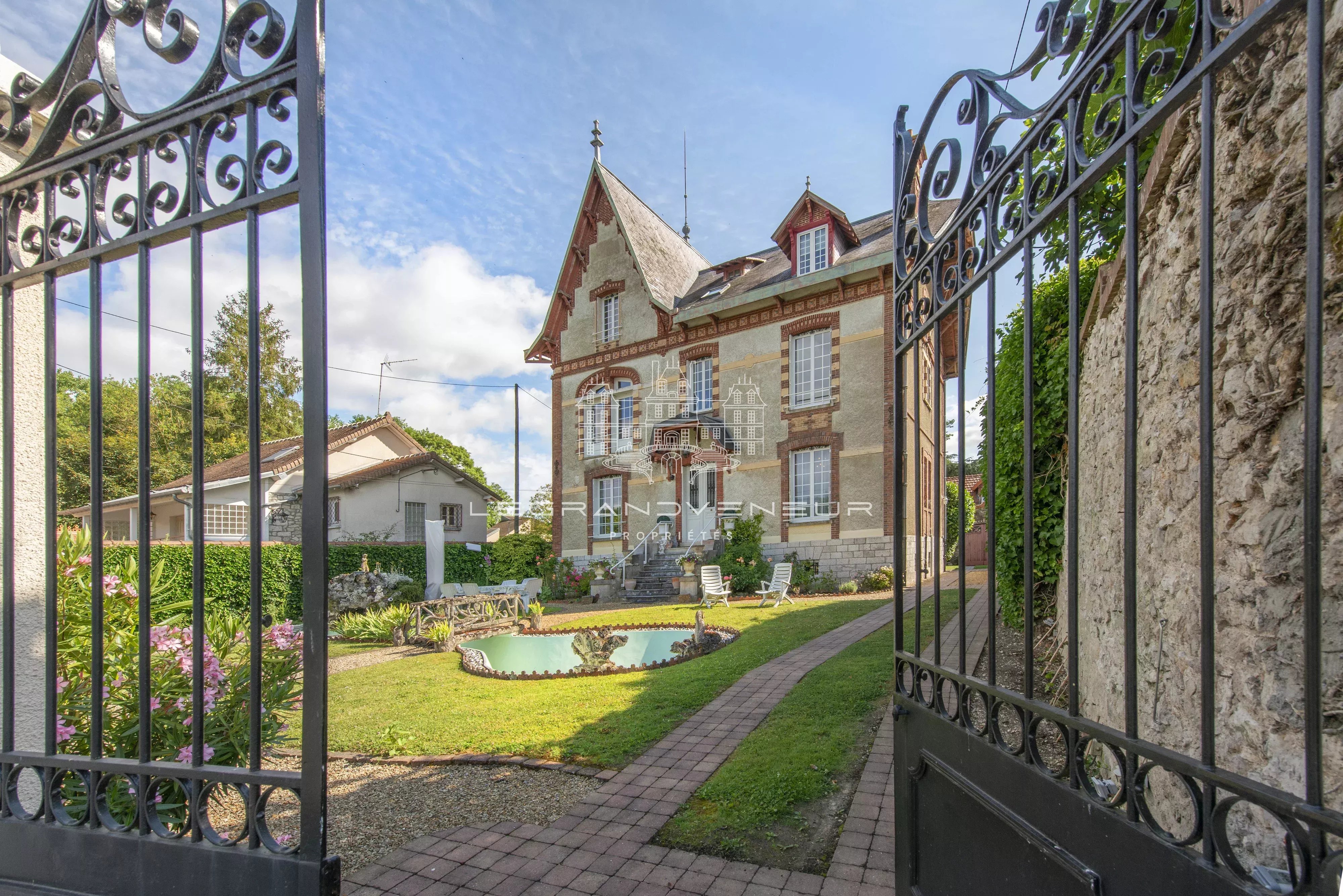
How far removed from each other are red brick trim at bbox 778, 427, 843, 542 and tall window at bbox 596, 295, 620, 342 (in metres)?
6.76

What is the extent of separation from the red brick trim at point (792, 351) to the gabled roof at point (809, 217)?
2168 mm

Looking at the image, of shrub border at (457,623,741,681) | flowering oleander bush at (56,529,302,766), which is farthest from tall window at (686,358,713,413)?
flowering oleander bush at (56,529,302,766)

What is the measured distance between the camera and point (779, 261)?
2047cm

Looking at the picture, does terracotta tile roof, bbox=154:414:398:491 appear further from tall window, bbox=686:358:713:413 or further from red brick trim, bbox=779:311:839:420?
red brick trim, bbox=779:311:839:420

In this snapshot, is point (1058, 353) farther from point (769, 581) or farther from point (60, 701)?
point (769, 581)

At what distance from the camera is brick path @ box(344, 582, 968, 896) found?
3111mm

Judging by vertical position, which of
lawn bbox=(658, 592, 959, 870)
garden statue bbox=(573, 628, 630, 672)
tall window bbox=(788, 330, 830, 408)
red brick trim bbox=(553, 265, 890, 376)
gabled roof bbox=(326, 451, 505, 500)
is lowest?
garden statue bbox=(573, 628, 630, 672)

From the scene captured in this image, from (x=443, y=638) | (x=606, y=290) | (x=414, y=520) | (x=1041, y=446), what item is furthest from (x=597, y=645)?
(x=414, y=520)

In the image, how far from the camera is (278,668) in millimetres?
4160

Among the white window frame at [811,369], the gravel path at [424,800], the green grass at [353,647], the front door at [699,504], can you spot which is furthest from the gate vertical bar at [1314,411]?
the front door at [699,504]

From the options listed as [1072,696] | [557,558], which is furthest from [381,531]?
[1072,696]

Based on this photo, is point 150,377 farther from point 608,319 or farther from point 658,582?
point 608,319

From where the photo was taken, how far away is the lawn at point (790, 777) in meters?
3.52

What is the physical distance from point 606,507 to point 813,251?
31.0 ft
